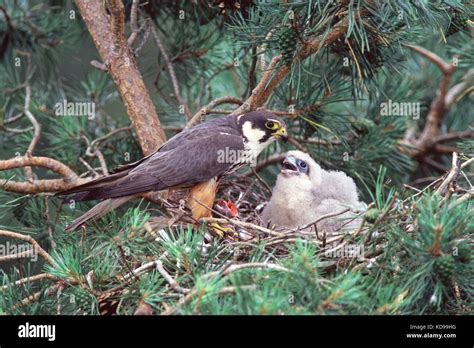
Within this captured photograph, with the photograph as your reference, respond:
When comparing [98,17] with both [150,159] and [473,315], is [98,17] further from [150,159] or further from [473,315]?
[473,315]

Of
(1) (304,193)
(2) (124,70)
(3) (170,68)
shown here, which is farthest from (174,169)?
(3) (170,68)

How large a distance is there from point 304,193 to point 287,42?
3.59ft

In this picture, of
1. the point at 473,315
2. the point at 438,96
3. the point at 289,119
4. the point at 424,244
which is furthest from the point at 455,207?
the point at 438,96

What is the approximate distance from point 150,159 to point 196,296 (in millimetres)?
1662

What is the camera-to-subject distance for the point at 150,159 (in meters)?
4.33

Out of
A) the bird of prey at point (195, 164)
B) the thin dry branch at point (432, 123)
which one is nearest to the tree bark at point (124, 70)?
the bird of prey at point (195, 164)

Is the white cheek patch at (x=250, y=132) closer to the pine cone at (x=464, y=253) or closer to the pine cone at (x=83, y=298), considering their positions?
the pine cone at (x=83, y=298)

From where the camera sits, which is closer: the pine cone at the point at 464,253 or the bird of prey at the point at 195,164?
the pine cone at the point at 464,253

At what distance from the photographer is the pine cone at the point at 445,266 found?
2852mm

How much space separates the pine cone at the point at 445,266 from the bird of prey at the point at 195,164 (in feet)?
5.23

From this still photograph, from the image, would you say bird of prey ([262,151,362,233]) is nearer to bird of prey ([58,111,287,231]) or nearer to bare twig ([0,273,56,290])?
bird of prey ([58,111,287,231])

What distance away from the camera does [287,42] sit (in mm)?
3760

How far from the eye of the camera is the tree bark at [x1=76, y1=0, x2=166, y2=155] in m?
4.43

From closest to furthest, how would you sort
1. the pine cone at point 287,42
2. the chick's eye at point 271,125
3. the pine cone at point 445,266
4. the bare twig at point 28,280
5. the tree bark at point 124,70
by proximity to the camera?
1. the pine cone at point 445,266
2. the bare twig at point 28,280
3. the pine cone at point 287,42
4. the tree bark at point 124,70
5. the chick's eye at point 271,125
